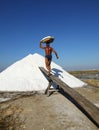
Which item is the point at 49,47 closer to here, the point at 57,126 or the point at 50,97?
the point at 50,97

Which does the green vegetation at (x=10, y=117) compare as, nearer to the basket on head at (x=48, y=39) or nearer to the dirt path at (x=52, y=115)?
the dirt path at (x=52, y=115)

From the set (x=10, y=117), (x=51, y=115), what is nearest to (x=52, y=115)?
(x=51, y=115)

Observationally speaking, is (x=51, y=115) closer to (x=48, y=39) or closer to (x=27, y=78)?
(x=48, y=39)

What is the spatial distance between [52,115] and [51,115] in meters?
0.03

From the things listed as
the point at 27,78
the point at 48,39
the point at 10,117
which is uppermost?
the point at 48,39

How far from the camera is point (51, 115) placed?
4.94 m

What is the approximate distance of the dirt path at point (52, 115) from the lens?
418 cm

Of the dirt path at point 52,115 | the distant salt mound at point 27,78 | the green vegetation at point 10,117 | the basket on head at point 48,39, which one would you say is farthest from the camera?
the distant salt mound at point 27,78

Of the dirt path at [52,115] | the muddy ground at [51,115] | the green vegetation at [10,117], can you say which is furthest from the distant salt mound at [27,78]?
the green vegetation at [10,117]

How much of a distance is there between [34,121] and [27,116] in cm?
46

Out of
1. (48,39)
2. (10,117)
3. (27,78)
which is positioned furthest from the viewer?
(27,78)

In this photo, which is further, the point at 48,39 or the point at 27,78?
the point at 27,78

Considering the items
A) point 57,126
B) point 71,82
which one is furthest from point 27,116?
point 71,82

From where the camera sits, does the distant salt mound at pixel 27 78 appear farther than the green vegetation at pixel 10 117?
Yes
